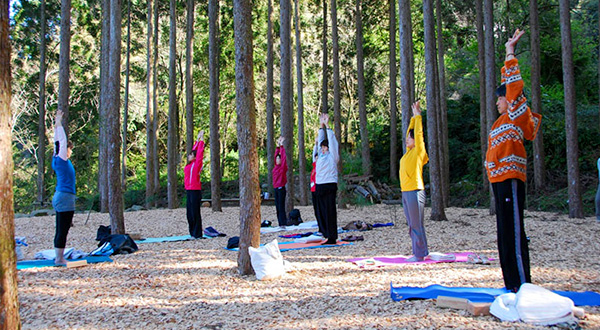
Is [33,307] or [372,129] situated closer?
[33,307]

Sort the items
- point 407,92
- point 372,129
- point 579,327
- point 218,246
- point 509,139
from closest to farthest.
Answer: point 579,327 < point 509,139 < point 218,246 < point 407,92 < point 372,129

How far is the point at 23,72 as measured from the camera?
25.3 metres

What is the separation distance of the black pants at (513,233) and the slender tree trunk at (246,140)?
3.01 m

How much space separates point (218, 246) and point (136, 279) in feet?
9.12

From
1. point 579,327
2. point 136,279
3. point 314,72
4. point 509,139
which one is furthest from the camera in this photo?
point 314,72

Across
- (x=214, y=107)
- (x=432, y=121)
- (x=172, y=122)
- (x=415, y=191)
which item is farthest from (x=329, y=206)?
(x=172, y=122)

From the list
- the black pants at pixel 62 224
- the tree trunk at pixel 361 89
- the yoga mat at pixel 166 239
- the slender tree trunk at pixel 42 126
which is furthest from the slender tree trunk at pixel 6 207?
the slender tree trunk at pixel 42 126

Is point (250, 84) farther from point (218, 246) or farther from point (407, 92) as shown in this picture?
point (407, 92)

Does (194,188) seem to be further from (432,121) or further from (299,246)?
(432,121)

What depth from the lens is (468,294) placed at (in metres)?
4.43

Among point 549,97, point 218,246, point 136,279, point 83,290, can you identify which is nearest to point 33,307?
point 83,290

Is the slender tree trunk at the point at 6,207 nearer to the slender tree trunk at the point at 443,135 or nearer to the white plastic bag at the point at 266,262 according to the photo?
the white plastic bag at the point at 266,262

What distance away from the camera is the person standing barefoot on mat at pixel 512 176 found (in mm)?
4328

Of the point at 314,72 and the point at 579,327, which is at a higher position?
the point at 314,72
